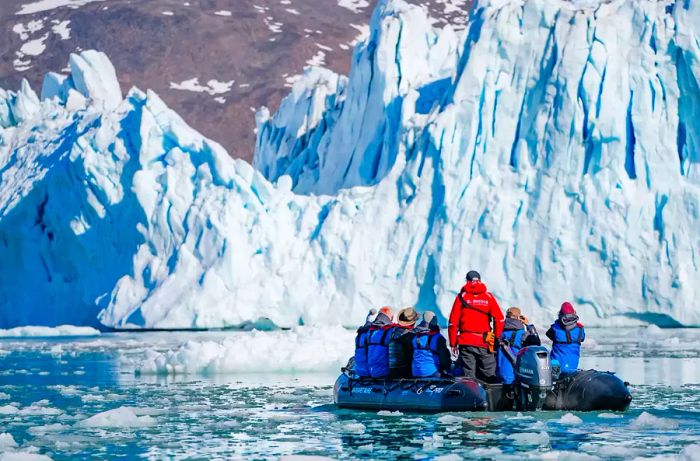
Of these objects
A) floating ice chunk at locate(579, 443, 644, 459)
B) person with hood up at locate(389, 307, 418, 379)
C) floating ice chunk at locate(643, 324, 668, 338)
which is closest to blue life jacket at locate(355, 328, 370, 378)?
person with hood up at locate(389, 307, 418, 379)

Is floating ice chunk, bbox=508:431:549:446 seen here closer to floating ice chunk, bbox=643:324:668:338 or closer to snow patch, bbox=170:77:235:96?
floating ice chunk, bbox=643:324:668:338

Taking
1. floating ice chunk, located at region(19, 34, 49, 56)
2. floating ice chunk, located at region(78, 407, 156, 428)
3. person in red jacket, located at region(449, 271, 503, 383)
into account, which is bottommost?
floating ice chunk, located at region(78, 407, 156, 428)

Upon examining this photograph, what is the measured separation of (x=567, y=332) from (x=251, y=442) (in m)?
3.72

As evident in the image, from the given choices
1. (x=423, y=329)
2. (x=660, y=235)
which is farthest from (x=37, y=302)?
(x=423, y=329)

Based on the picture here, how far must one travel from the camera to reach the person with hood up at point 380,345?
11.4 m

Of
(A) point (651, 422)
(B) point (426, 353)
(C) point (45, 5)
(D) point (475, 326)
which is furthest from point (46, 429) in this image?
(C) point (45, 5)

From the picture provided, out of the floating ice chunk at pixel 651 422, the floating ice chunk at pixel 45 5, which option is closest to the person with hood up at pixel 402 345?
the floating ice chunk at pixel 651 422

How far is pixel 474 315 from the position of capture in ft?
34.7

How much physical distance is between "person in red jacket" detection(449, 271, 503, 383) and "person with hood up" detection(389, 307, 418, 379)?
55 centimetres

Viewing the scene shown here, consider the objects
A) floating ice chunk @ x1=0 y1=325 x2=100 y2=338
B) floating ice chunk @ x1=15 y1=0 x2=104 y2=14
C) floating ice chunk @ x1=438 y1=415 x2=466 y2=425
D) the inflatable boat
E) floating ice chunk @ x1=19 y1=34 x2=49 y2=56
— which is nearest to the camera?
floating ice chunk @ x1=438 y1=415 x2=466 y2=425

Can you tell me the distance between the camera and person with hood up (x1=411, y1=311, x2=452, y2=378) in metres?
10.9

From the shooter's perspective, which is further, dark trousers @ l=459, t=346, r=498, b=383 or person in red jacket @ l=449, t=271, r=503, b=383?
dark trousers @ l=459, t=346, r=498, b=383

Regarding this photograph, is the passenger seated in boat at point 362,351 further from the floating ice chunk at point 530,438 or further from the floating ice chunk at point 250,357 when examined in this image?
the floating ice chunk at point 250,357

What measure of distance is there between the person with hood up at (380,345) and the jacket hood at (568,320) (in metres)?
1.69
